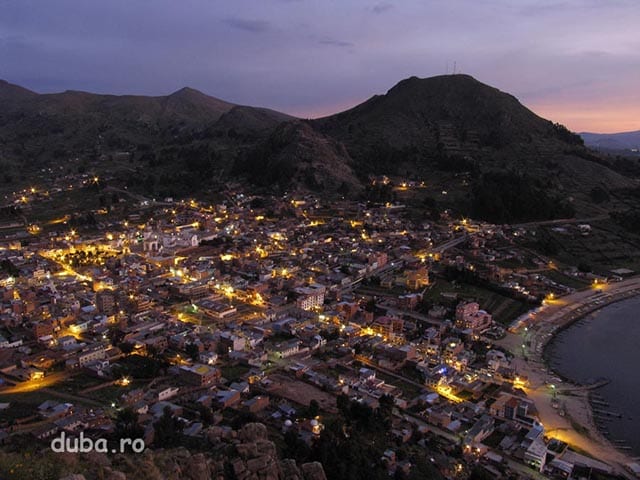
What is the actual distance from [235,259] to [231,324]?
8815mm

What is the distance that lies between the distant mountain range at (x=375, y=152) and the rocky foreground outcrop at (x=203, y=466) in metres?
34.7

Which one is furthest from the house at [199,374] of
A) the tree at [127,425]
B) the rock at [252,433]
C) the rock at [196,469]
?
the rock at [196,469]

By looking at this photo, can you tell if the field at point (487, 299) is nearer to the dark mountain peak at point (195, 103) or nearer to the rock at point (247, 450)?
the rock at point (247, 450)

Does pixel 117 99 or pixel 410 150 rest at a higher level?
pixel 117 99

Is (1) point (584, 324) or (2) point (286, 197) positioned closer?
(1) point (584, 324)

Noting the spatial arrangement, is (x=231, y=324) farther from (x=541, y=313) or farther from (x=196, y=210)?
(x=196, y=210)

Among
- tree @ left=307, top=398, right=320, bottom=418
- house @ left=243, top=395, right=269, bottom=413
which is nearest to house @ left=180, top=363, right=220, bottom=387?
house @ left=243, top=395, right=269, bottom=413

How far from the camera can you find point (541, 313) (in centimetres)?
2456

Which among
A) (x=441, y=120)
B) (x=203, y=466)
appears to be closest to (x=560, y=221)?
(x=441, y=120)

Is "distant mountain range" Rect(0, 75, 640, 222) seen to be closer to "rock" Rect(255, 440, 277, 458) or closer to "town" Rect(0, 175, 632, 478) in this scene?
"town" Rect(0, 175, 632, 478)

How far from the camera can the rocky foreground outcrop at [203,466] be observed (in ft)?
24.0

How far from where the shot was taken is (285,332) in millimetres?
19766

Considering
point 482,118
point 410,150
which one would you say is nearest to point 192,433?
point 410,150

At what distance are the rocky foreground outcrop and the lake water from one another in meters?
10.8
